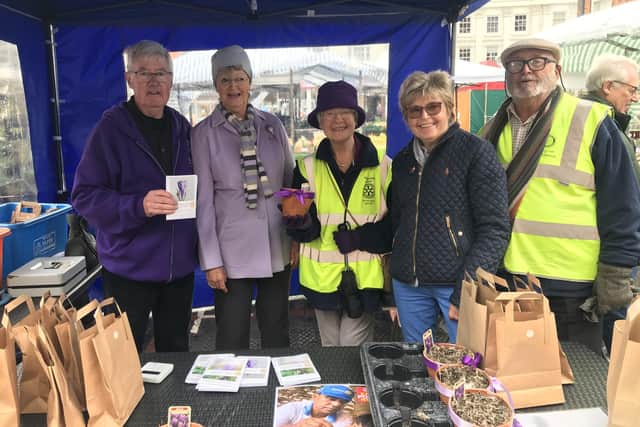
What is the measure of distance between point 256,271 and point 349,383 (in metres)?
0.99

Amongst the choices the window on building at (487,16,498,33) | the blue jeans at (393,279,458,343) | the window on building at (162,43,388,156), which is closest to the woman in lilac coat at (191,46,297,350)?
the blue jeans at (393,279,458,343)

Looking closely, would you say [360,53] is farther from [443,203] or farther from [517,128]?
[443,203]

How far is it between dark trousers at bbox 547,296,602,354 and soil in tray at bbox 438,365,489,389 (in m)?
0.98

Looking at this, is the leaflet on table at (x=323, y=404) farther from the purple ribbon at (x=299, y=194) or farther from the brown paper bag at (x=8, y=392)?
the purple ribbon at (x=299, y=194)

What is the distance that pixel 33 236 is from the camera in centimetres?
302

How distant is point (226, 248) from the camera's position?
231cm

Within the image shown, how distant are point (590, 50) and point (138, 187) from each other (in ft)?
21.4

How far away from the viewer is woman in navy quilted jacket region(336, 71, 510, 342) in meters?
1.83

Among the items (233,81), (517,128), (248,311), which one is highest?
(233,81)

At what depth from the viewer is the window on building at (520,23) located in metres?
42.8

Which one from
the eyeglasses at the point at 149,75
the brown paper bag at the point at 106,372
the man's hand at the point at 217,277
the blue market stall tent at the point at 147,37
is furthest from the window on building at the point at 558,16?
the brown paper bag at the point at 106,372

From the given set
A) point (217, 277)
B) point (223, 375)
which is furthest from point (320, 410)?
point (217, 277)

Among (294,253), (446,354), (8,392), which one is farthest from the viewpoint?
(294,253)

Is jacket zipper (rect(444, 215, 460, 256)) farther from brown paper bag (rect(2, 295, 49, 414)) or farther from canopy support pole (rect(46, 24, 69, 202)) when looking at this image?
canopy support pole (rect(46, 24, 69, 202))
